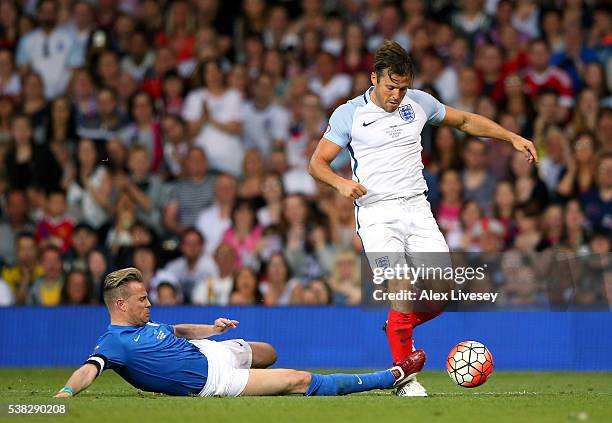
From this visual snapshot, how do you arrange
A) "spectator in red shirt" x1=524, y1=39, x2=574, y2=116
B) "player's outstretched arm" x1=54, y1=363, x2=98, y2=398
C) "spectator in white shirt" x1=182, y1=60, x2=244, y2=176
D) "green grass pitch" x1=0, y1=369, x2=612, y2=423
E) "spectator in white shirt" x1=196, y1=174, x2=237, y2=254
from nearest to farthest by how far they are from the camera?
"green grass pitch" x1=0, y1=369, x2=612, y2=423 → "player's outstretched arm" x1=54, y1=363, x2=98, y2=398 → "spectator in white shirt" x1=196, y1=174, x2=237, y2=254 → "spectator in red shirt" x1=524, y1=39, x2=574, y2=116 → "spectator in white shirt" x1=182, y1=60, x2=244, y2=176

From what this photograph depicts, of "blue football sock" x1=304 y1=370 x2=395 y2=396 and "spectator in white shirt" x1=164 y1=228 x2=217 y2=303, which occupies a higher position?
"spectator in white shirt" x1=164 y1=228 x2=217 y2=303

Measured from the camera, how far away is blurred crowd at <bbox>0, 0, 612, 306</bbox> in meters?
14.9

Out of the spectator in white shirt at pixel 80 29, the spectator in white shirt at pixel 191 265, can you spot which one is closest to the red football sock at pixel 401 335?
the spectator in white shirt at pixel 191 265

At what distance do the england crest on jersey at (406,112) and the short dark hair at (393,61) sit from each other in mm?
375

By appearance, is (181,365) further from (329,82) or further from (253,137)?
(329,82)

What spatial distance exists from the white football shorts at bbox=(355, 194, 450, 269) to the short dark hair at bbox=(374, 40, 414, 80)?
3.40ft

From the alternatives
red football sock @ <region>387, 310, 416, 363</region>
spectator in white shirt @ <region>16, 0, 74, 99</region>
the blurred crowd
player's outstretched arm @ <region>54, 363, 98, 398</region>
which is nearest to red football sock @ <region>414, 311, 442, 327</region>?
red football sock @ <region>387, 310, 416, 363</region>

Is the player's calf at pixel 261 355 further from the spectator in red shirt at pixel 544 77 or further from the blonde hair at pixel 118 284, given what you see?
the spectator in red shirt at pixel 544 77

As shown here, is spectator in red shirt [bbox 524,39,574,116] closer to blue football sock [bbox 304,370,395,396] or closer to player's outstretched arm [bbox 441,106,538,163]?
player's outstretched arm [bbox 441,106,538,163]

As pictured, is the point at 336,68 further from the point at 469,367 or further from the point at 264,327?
the point at 469,367

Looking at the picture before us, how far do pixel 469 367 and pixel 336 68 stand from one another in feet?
25.4

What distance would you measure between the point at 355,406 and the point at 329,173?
1959 mm

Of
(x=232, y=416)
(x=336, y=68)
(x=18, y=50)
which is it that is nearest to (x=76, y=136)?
(x=18, y=50)

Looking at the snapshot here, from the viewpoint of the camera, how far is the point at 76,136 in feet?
55.2
